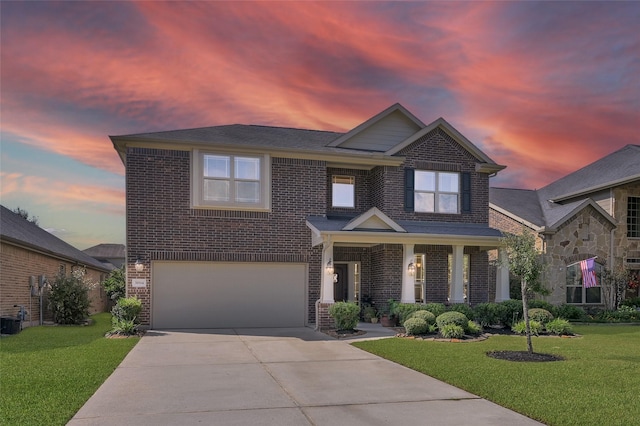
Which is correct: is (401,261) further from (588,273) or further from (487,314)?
(588,273)

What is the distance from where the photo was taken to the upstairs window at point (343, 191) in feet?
60.1

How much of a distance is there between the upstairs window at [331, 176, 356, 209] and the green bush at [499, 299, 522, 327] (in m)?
6.38

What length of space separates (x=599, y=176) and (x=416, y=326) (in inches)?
640

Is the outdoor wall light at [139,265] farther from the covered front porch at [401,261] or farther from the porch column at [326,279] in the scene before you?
the porch column at [326,279]

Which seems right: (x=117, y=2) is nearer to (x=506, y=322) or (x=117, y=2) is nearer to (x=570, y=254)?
(x=506, y=322)

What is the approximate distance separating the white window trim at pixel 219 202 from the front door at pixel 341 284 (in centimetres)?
383

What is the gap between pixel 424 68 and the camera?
17.2m

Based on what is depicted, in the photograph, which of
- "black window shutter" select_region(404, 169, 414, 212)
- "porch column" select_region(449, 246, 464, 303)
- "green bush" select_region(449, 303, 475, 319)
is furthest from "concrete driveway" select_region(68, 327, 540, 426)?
"black window shutter" select_region(404, 169, 414, 212)

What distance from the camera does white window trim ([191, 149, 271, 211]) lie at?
1603 centimetres

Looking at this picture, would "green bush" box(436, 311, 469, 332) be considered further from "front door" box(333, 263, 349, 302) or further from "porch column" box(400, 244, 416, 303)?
"front door" box(333, 263, 349, 302)

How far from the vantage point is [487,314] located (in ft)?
51.9

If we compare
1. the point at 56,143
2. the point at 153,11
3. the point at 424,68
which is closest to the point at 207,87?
the point at 153,11

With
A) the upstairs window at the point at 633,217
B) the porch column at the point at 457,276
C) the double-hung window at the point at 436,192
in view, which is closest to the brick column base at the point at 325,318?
the porch column at the point at 457,276

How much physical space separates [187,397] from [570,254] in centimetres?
1946
